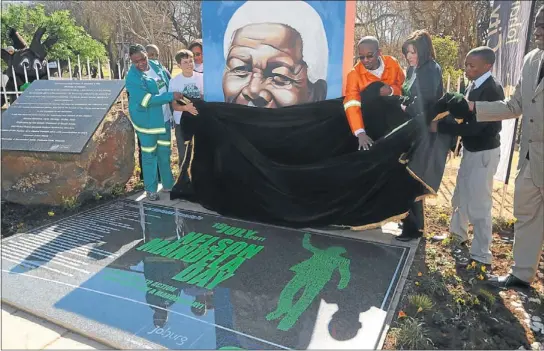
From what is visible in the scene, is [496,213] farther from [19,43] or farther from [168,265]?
[19,43]

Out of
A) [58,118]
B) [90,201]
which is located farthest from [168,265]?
[58,118]

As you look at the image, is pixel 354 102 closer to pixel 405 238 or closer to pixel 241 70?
pixel 241 70

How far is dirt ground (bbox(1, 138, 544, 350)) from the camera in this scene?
241 cm

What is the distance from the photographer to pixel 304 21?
3.59 meters

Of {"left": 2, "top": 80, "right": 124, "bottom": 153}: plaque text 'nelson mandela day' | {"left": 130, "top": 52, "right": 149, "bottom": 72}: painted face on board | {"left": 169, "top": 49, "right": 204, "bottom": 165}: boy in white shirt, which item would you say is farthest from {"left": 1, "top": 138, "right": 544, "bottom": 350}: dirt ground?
{"left": 169, "top": 49, "right": 204, "bottom": 165}: boy in white shirt

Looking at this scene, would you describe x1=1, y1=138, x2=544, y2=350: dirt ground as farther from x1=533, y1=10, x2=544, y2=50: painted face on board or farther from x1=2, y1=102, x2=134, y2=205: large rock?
x1=533, y1=10, x2=544, y2=50: painted face on board

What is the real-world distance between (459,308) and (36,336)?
105 inches

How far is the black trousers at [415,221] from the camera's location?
361 centimetres

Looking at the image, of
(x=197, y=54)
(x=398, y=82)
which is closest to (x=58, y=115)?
(x=197, y=54)

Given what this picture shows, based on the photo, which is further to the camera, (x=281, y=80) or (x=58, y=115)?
(x=58, y=115)

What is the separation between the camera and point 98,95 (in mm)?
4898

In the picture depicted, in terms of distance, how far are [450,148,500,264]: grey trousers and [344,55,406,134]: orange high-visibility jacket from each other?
83 centimetres

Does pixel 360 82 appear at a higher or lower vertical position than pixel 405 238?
higher

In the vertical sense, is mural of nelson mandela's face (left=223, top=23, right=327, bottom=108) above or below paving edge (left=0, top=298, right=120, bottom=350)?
above
